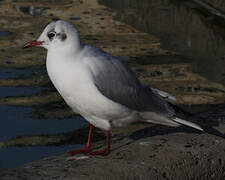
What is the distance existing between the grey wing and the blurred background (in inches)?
26.2

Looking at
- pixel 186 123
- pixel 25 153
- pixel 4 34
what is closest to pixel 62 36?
pixel 186 123

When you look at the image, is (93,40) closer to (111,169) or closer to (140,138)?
(140,138)

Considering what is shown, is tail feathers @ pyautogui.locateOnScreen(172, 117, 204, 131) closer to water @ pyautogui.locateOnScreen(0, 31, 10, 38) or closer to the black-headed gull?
the black-headed gull

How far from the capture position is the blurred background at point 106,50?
17.9 ft

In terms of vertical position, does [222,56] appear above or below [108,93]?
below

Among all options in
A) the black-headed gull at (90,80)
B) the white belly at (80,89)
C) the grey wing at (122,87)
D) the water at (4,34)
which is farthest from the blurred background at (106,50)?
the white belly at (80,89)

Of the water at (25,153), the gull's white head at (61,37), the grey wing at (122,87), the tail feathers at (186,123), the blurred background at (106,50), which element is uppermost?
the gull's white head at (61,37)

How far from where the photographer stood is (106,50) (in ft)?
24.5

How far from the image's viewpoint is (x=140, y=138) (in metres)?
4.52

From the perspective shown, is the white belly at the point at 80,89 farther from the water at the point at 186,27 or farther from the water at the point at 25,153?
the water at the point at 186,27

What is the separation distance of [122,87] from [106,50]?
328 centimetres

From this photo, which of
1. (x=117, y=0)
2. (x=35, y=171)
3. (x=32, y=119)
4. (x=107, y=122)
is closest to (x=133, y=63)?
(x=32, y=119)

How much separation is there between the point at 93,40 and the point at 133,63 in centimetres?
89

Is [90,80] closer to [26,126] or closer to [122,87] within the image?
[122,87]
